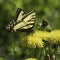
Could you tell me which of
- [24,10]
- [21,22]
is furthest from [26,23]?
[24,10]

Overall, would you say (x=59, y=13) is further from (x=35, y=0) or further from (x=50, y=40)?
(x=50, y=40)

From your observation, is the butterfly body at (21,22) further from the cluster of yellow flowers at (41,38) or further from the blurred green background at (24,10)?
the blurred green background at (24,10)

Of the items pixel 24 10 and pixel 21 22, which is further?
pixel 24 10

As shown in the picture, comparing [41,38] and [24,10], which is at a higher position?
[24,10]

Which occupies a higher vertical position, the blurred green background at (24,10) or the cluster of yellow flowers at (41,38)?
the blurred green background at (24,10)

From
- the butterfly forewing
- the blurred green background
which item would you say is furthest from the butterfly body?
the blurred green background

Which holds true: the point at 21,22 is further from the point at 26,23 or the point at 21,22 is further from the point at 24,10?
the point at 24,10

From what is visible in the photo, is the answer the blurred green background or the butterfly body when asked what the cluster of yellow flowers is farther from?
the blurred green background

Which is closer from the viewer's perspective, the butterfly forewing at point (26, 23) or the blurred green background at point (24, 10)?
the butterfly forewing at point (26, 23)

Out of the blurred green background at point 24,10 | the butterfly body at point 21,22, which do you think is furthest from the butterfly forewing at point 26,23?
the blurred green background at point 24,10
